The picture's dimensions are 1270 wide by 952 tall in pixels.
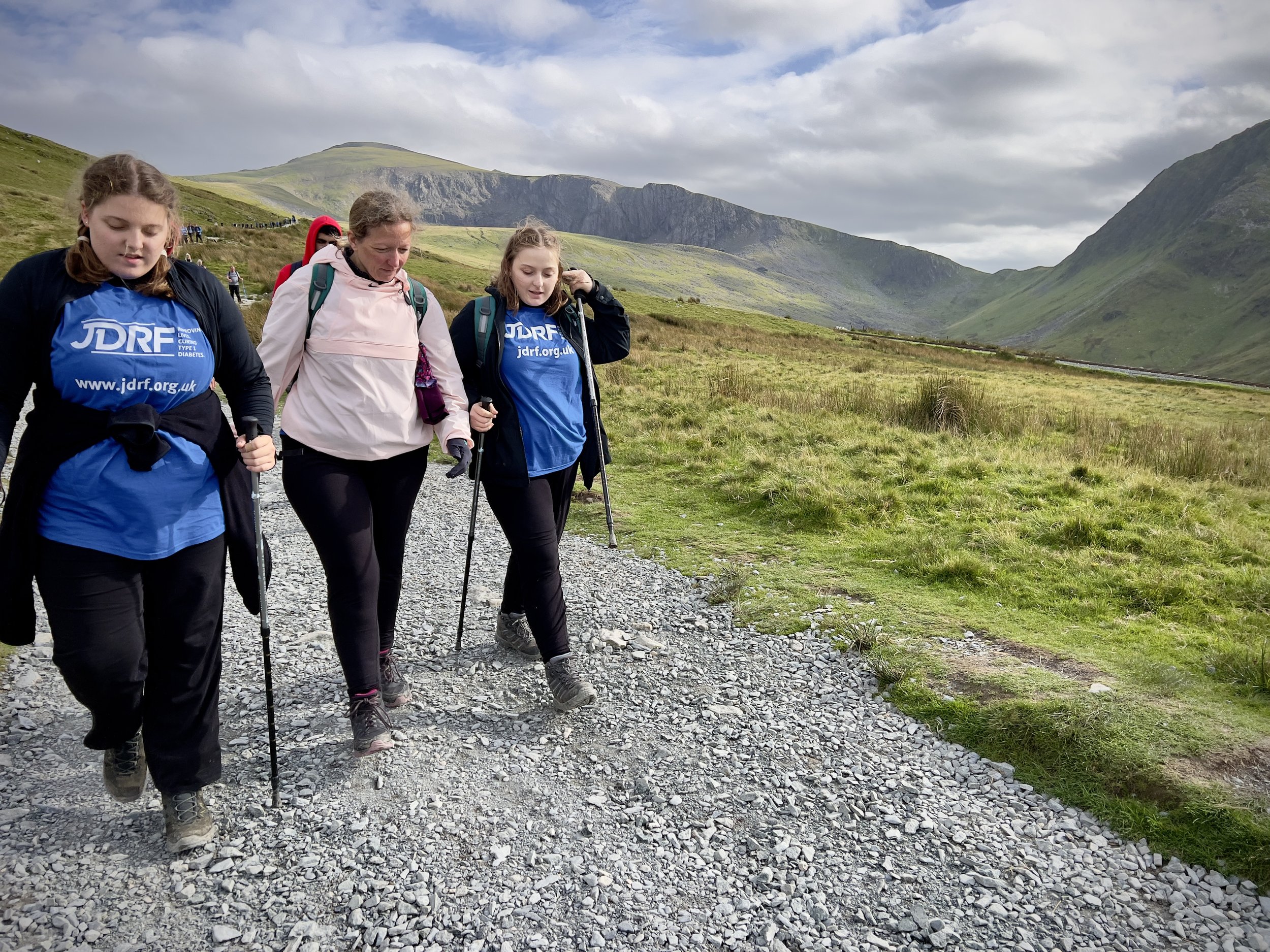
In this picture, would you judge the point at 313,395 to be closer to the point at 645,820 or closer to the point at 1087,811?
the point at 645,820

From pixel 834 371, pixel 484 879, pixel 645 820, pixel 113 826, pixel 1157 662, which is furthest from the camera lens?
pixel 834 371

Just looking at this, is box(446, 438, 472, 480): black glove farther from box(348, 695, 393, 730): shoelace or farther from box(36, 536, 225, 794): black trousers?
box(348, 695, 393, 730): shoelace

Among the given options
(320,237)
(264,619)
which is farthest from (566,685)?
(320,237)

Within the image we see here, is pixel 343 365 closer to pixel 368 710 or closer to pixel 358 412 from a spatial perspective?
pixel 358 412

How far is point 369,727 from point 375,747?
123 mm

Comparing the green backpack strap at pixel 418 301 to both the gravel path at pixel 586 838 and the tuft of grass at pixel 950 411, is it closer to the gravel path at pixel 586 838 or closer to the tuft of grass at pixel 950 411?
the gravel path at pixel 586 838

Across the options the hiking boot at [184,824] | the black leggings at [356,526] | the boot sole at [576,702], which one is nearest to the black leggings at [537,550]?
the boot sole at [576,702]

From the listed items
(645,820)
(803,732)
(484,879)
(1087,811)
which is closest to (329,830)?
(484,879)

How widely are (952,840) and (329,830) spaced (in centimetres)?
315

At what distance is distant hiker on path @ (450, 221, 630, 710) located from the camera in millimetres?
4719

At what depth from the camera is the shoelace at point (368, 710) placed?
4266mm

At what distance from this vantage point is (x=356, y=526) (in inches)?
161

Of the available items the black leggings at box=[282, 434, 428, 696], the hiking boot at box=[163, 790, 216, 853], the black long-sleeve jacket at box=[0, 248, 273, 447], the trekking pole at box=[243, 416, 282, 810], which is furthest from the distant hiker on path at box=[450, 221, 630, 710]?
the hiking boot at box=[163, 790, 216, 853]

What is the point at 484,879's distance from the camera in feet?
11.1
